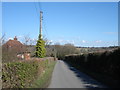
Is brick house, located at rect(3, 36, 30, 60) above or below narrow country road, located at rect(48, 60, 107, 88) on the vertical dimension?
above

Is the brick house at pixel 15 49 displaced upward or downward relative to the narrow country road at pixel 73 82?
upward

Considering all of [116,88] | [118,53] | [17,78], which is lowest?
[116,88]

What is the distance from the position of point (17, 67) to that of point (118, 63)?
823 cm

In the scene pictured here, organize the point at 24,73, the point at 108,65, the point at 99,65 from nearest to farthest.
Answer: the point at 24,73 → the point at 108,65 → the point at 99,65

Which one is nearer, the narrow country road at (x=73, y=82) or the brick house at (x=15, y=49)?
the narrow country road at (x=73, y=82)

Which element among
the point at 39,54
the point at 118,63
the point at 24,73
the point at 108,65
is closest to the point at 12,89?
the point at 24,73

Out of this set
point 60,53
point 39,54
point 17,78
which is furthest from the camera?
point 60,53

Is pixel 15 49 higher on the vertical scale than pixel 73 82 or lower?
higher

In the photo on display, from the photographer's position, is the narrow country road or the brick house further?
the brick house

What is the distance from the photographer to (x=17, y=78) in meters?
9.05

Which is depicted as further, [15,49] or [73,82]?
[15,49]

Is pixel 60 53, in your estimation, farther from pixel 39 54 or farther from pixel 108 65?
pixel 108 65

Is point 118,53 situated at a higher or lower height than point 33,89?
higher

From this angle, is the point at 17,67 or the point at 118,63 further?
the point at 118,63
